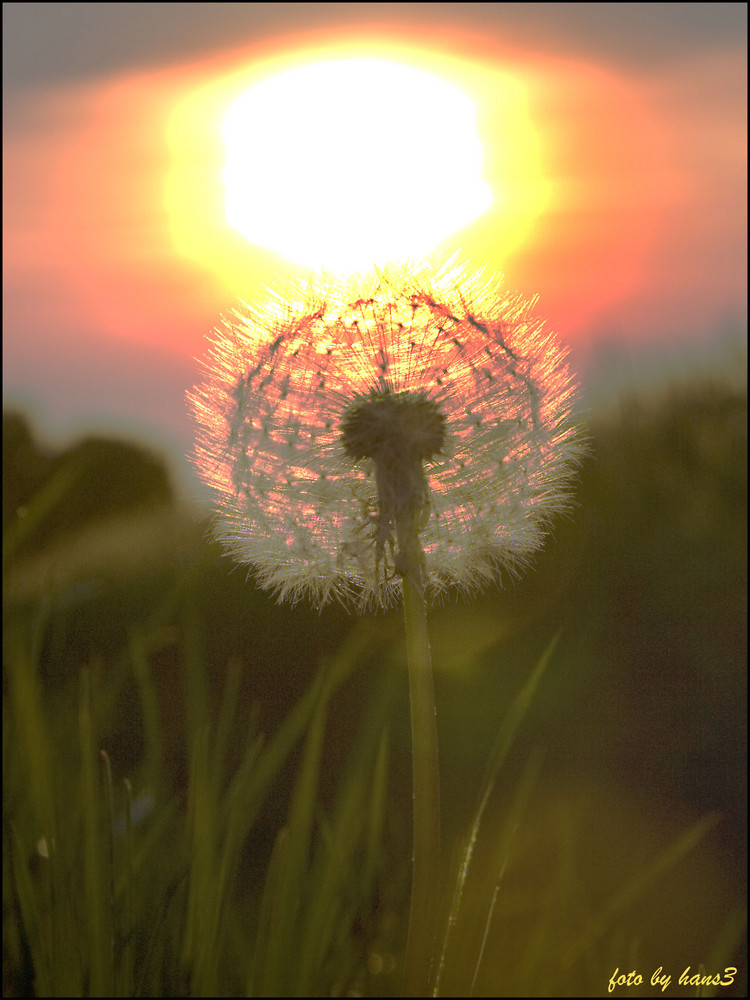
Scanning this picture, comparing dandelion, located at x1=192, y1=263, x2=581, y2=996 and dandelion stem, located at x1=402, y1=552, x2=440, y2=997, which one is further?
dandelion, located at x1=192, y1=263, x2=581, y2=996

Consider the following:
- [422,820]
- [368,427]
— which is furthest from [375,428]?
[422,820]

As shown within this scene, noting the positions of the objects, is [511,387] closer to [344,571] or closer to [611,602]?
[344,571]

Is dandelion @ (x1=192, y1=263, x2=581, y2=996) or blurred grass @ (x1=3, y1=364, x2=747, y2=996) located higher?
dandelion @ (x1=192, y1=263, x2=581, y2=996)

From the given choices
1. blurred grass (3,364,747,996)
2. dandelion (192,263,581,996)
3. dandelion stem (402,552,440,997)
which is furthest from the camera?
blurred grass (3,364,747,996)

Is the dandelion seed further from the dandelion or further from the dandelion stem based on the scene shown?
the dandelion stem

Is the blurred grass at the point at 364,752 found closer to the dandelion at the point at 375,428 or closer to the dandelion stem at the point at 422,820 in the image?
the dandelion stem at the point at 422,820

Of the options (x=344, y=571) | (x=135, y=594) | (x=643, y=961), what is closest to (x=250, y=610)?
(x=135, y=594)

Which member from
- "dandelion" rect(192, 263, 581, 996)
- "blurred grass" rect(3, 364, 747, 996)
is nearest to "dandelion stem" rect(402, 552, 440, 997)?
"blurred grass" rect(3, 364, 747, 996)
